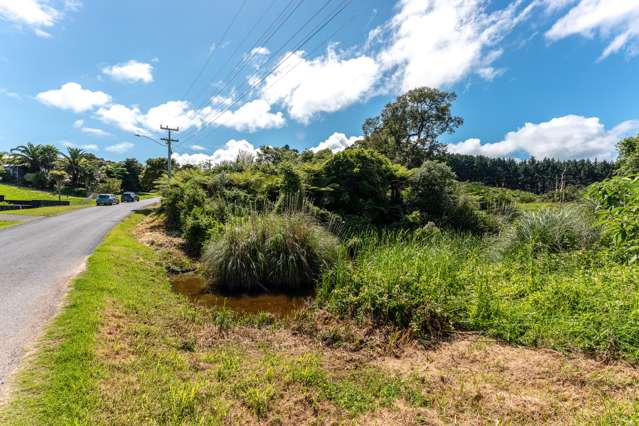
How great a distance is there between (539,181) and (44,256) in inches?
3280

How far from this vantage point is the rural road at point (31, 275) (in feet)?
11.5

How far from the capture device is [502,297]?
487cm

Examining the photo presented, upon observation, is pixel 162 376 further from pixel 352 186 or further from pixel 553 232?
pixel 352 186

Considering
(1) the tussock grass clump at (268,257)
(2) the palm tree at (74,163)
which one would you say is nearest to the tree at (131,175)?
(2) the palm tree at (74,163)

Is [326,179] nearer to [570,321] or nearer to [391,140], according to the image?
[570,321]

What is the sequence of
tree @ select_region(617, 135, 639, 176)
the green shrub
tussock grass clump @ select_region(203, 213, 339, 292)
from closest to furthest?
tussock grass clump @ select_region(203, 213, 339, 292) → the green shrub → tree @ select_region(617, 135, 639, 176)

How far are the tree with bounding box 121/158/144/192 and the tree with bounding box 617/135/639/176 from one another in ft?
203

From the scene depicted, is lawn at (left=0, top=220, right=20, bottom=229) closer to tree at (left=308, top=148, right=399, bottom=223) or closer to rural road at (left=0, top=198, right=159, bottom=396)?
rural road at (left=0, top=198, right=159, bottom=396)

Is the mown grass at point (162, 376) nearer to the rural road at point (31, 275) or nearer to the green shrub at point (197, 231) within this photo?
the rural road at point (31, 275)

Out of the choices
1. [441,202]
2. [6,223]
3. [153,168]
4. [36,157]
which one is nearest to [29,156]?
[36,157]

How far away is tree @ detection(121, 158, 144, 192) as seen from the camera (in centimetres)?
5341

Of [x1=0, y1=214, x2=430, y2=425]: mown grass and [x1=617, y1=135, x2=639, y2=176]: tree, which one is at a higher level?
[x1=617, y1=135, x2=639, y2=176]: tree

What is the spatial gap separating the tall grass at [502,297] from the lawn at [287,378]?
32 cm

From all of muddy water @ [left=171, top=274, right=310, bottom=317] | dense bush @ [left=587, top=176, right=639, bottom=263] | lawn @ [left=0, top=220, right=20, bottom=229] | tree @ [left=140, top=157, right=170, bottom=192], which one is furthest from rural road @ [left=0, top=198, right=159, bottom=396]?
tree @ [left=140, top=157, right=170, bottom=192]
